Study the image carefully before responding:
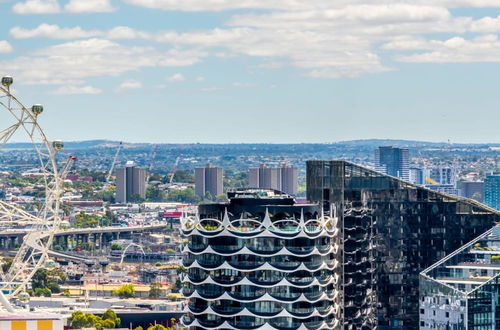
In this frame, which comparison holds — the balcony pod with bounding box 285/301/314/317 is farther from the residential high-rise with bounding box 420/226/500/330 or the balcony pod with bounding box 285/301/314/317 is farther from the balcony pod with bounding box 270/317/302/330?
the residential high-rise with bounding box 420/226/500/330

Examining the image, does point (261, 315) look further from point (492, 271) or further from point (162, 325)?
point (162, 325)

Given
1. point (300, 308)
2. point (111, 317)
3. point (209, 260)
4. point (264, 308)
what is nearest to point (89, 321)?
point (111, 317)

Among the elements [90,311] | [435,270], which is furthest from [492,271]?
[90,311]

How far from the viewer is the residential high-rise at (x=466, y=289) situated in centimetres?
11294

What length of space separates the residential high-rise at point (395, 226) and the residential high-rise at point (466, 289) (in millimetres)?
8522

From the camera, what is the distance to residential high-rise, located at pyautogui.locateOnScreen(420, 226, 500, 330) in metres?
113

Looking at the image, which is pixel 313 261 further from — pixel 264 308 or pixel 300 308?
pixel 264 308

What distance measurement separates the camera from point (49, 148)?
386 feet

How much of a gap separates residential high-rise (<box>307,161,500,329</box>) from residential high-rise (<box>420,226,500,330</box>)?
852cm

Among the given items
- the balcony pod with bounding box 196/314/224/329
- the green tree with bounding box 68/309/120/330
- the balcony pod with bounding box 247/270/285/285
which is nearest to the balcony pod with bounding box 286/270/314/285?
the balcony pod with bounding box 247/270/285/285

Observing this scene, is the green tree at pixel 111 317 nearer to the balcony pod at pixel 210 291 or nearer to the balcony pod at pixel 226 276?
the balcony pod at pixel 210 291

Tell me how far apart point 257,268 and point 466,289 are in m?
13.1

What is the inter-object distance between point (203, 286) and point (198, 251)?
7.38 feet

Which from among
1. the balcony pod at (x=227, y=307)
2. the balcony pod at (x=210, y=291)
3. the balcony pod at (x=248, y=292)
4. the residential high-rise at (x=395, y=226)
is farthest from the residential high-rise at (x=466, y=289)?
the balcony pod at (x=210, y=291)
